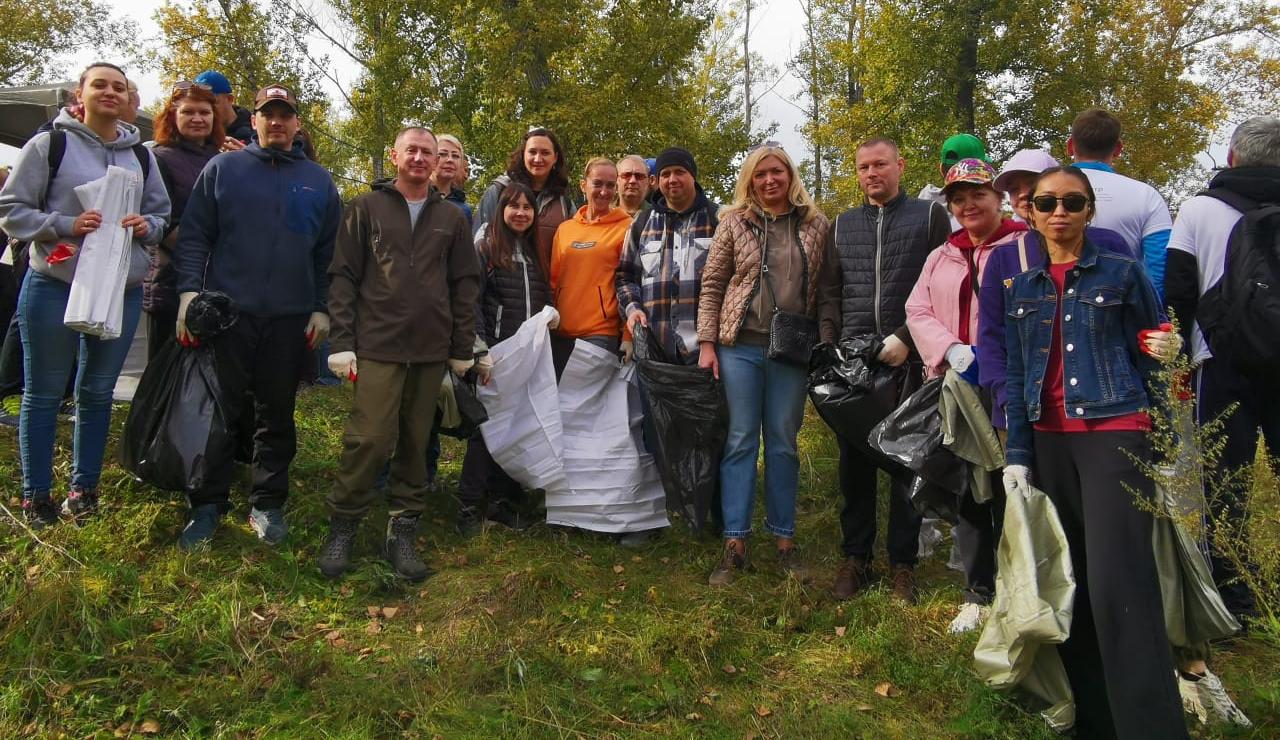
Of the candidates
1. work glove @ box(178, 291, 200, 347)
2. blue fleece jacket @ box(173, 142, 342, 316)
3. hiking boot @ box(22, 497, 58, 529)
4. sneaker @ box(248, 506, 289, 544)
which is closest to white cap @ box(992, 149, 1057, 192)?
blue fleece jacket @ box(173, 142, 342, 316)

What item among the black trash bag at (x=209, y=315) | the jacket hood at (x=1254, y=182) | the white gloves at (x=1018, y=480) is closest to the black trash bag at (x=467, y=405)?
the black trash bag at (x=209, y=315)

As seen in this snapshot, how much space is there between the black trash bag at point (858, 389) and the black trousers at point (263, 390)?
2.52 m

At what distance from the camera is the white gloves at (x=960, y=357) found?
314cm

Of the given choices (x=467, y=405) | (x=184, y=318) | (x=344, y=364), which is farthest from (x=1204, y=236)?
(x=184, y=318)

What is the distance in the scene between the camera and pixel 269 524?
3855 mm

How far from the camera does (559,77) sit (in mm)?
10242

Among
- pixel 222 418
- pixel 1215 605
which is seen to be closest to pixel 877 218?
pixel 1215 605

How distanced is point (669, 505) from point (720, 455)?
410 millimetres

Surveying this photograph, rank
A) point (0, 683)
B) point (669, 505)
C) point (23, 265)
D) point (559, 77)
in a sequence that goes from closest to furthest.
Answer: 1. point (0, 683)
2. point (669, 505)
3. point (23, 265)
4. point (559, 77)

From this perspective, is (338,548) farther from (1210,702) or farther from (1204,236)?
(1204,236)

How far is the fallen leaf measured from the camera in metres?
3.01

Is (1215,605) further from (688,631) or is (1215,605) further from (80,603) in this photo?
(80,603)

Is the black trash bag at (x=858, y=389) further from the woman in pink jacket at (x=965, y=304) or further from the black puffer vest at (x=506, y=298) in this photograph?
the black puffer vest at (x=506, y=298)

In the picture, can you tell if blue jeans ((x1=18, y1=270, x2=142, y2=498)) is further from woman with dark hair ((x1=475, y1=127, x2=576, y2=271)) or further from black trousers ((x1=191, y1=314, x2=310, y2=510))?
woman with dark hair ((x1=475, y1=127, x2=576, y2=271))
